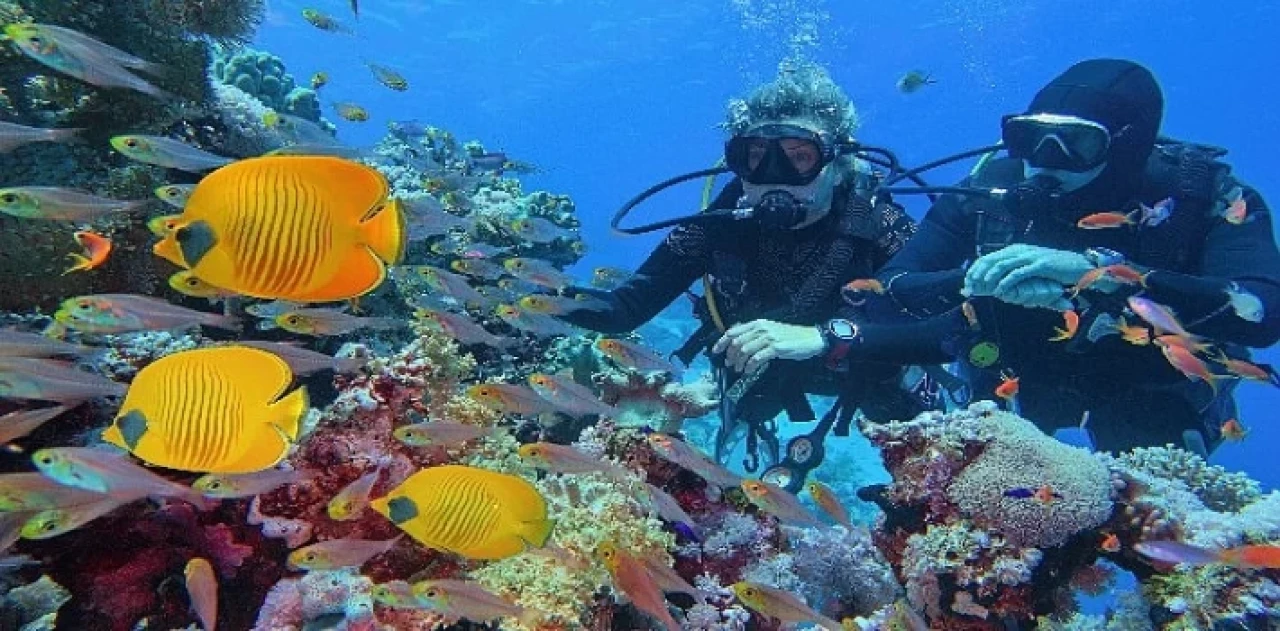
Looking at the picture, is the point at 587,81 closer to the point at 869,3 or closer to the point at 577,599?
the point at 869,3

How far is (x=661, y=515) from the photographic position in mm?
3621

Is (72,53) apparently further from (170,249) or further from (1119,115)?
(1119,115)

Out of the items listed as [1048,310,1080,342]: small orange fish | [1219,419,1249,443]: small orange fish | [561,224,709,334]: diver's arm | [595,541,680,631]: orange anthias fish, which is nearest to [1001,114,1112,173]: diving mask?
[1048,310,1080,342]: small orange fish

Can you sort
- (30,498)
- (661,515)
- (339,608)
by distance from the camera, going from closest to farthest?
(30,498), (339,608), (661,515)

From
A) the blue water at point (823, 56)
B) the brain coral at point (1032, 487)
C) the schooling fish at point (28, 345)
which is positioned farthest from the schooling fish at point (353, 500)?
the blue water at point (823, 56)

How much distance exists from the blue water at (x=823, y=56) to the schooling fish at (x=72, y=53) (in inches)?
1351

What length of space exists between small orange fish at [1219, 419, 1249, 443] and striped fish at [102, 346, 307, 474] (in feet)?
21.7

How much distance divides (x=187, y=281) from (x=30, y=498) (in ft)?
2.83

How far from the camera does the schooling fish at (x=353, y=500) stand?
9.19 feet

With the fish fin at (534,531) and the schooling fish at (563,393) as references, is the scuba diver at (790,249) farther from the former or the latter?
the fish fin at (534,531)

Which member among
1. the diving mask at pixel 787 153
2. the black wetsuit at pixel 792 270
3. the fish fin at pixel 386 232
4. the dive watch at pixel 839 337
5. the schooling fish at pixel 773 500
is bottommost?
the fish fin at pixel 386 232

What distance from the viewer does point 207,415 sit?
174 cm

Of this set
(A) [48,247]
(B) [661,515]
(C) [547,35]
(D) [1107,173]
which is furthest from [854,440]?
(C) [547,35]

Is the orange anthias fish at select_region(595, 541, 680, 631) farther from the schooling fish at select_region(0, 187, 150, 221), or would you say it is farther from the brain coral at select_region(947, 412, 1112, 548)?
the schooling fish at select_region(0, 187, 150, 221)
